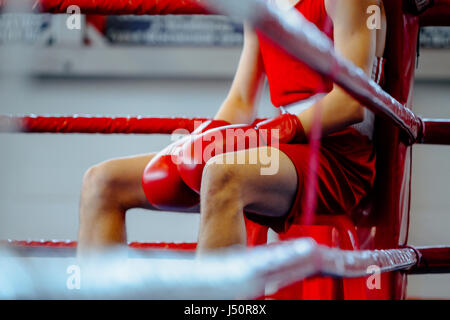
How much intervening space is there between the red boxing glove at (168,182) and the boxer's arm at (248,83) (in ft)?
0.64

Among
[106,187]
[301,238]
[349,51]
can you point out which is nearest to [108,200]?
[106,187]

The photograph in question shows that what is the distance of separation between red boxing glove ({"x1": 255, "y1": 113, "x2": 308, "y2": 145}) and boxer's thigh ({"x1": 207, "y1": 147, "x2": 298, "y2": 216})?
1.7 inches

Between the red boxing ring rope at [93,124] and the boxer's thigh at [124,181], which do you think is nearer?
the boxer's thigh at [124,181]

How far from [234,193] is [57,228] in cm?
258

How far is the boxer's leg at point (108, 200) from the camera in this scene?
77 cm

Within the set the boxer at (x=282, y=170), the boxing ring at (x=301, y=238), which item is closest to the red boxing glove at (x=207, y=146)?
the boxer at (x=282, y=170)

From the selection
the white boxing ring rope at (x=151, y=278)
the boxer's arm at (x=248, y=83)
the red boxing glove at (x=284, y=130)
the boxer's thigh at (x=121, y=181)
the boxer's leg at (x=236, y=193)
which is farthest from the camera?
the boxer's arm at (x=248, y=83)

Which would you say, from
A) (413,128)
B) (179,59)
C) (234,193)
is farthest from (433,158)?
(234,193)

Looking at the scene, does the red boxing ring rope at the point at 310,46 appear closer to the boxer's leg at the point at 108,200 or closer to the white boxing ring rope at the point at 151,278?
the white boxing ring rope at the point at 151,278

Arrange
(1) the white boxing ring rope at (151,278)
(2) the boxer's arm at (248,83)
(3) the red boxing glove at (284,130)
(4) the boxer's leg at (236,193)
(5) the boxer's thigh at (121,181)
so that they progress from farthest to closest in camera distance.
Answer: (2) the boxer's arm at (248,83) → (5) the boxer's thigh at (121,181) → (3) the red boxing glove at (284,130) → (4) the boxer's leg at (236,193) → (1) the white boxing ring rope at (151,278)

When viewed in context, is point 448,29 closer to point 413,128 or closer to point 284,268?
point 413,128

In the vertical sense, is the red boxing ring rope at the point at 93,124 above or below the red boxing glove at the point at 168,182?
above

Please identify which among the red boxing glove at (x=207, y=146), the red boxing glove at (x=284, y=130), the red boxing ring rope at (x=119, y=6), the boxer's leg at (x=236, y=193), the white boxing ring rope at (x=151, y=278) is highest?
the red boxing ring rope at (x=119, y=6)

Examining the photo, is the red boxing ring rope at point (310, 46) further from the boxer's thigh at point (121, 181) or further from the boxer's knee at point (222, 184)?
the boxer's thigh at point (121, 181)
